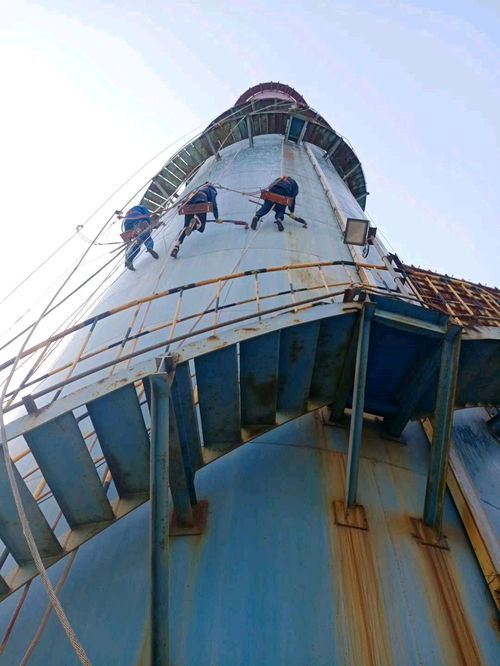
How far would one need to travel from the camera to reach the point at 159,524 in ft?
8.24

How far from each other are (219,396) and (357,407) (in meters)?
1.22

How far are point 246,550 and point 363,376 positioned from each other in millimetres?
1720

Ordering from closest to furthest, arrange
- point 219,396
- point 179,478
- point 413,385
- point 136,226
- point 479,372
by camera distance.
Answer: point 179,478 < point 219,396 < point 413,385 < point 479,372 < point 136,226

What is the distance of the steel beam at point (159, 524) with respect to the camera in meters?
2.34

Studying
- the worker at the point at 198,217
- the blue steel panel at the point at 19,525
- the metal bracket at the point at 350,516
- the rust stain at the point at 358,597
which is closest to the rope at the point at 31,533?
the blue steel panel at the point at 19,525

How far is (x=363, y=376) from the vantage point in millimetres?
3604

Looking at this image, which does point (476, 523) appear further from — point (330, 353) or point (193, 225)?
point (193, 225)

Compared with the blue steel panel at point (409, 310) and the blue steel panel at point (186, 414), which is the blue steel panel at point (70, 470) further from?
the blue steel panel at point (409, 310)

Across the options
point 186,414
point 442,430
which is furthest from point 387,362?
point 186,414

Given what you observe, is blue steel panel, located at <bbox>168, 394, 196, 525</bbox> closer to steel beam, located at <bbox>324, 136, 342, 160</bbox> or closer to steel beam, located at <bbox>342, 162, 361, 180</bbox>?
steel beam, located at <bbox>324, 136, 342, 160</bbox>

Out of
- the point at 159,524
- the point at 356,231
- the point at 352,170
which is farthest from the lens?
the point at 352,170

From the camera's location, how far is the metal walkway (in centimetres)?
285

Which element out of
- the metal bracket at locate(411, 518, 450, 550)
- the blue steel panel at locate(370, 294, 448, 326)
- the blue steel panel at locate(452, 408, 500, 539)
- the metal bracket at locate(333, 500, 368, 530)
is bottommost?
the blue steel panel at locate(452, 408, 500, 539)

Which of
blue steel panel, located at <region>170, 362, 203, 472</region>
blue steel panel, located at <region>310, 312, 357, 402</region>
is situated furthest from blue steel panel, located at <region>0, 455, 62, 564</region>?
blue steel panel, located at <region>310, 312, 357, 402</region>
